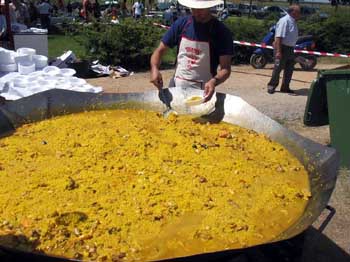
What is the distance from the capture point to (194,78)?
3.70 meters

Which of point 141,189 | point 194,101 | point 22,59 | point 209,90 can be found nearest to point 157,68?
point 194,101

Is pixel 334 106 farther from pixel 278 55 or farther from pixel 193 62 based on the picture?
pixel 278 55

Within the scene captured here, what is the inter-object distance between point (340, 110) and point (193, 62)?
2.10 m

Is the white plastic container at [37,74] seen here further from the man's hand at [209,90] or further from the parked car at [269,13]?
the parked car at [269,13]

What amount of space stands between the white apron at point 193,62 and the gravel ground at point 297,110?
151 centimetres

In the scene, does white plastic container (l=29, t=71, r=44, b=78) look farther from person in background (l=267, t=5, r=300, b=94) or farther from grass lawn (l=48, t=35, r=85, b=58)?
grass lawn (l=48, t=35, r=85, b=58)

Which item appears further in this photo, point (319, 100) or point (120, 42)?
point (120, 42)

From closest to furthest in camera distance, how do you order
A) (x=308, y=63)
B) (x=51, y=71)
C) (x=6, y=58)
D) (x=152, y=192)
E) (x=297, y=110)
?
(x=152, y=192) < (x=51, y=71) < (x=297, y=110) < (x=6, y=58) < (x=308, y=63)

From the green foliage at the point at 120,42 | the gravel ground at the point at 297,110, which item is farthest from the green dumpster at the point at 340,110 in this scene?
the green foliage at the point at 120,42

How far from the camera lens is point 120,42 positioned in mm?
10523

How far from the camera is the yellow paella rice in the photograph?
77.2 inches

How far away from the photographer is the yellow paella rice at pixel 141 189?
196 cm

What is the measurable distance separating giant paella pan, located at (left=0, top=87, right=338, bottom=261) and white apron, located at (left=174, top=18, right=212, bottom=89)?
1.41 ft

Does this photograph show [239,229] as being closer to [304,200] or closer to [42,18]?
[304,200]
